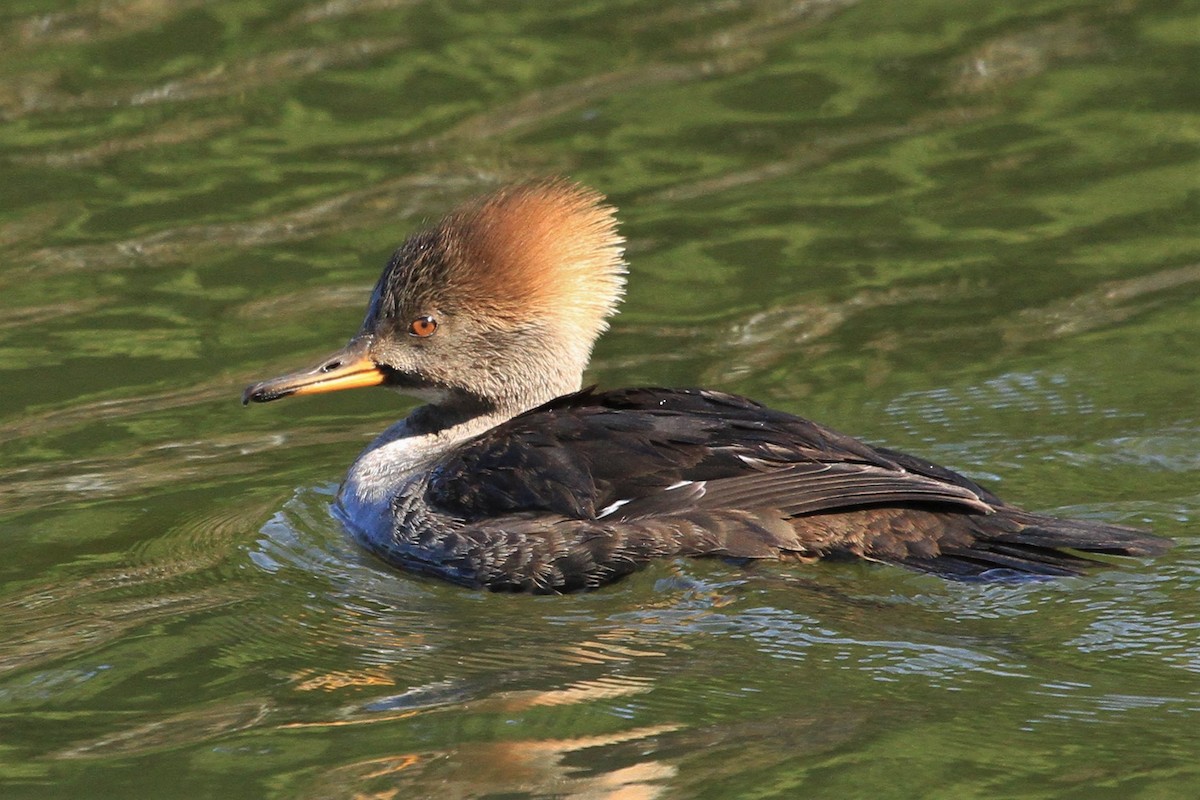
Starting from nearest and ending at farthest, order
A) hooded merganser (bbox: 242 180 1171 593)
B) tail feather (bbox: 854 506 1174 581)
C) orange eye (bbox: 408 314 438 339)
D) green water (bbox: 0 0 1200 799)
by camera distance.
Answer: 1. green water (bbox: 0 0 1200 799)
2. tail feather (bbox: 854 506 1174 581)
3. hooded merganser (bbox: 242 180 1171 593)
4. orange eye (bbox: 408 314 438 339)

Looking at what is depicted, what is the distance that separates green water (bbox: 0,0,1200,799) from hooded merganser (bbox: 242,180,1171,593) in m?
0.14

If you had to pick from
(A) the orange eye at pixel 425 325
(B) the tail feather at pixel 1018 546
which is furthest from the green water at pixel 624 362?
(A) the orange eye at pixel 425 325

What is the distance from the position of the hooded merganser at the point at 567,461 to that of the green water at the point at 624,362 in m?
0.14

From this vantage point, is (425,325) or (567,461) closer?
(567,461)

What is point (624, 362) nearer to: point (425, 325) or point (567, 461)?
point (425, 325)

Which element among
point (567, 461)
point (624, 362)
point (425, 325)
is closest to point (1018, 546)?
point (567, 461)

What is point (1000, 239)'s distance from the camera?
32.4 ft

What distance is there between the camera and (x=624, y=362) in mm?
8836

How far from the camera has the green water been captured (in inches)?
211

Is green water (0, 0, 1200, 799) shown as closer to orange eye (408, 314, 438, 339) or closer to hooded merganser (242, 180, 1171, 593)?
hooded merganser (242, 180, 1171, 593)

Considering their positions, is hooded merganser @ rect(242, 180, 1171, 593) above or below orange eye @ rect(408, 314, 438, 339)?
below

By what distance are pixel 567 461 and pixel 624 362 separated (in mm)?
2328

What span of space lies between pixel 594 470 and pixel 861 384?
2.24 metres

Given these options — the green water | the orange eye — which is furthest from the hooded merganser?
the green water
